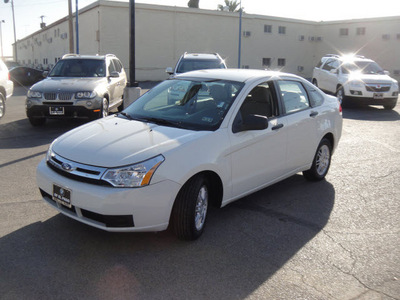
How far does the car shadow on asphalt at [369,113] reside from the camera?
42.1ft

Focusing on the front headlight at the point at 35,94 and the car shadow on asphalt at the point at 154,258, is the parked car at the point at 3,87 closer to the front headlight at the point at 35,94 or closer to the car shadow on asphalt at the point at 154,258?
the front headlight at the point at 35,94

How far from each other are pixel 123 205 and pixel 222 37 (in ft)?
104

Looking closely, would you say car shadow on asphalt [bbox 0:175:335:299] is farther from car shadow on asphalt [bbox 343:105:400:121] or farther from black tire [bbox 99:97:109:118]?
car shadow on asphalt [bbox 343:105:400:121]

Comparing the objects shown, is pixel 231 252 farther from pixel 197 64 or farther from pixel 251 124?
pixel 197 64

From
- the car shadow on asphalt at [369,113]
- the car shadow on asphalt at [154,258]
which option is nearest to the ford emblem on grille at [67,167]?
the car shadow on asphalt at [154,258]

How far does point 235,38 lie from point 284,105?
3061 cm

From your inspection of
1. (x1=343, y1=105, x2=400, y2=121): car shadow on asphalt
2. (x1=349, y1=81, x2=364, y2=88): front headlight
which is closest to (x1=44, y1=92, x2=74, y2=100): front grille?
(x1=343, y1=105, x2=400, y2=121): car shadow on asphalt

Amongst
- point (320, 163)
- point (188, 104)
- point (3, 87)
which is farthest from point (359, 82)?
point (3, 87)

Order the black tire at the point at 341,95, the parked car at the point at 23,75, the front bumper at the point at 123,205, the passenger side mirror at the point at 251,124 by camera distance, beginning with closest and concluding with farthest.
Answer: the front bumper at the point at 123,205 → the passenger side mirror at the point at 251,124 → the black tire at the point at 341,95 → the parked car at the point at 23,75

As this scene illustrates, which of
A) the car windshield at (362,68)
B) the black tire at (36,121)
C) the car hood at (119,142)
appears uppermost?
the car windshield at (362,68)

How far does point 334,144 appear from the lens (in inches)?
247

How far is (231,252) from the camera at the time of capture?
3.83 m

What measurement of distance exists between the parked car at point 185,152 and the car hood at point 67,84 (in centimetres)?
462

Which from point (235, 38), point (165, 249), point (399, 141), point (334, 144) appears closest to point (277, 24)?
point (235, 38)
